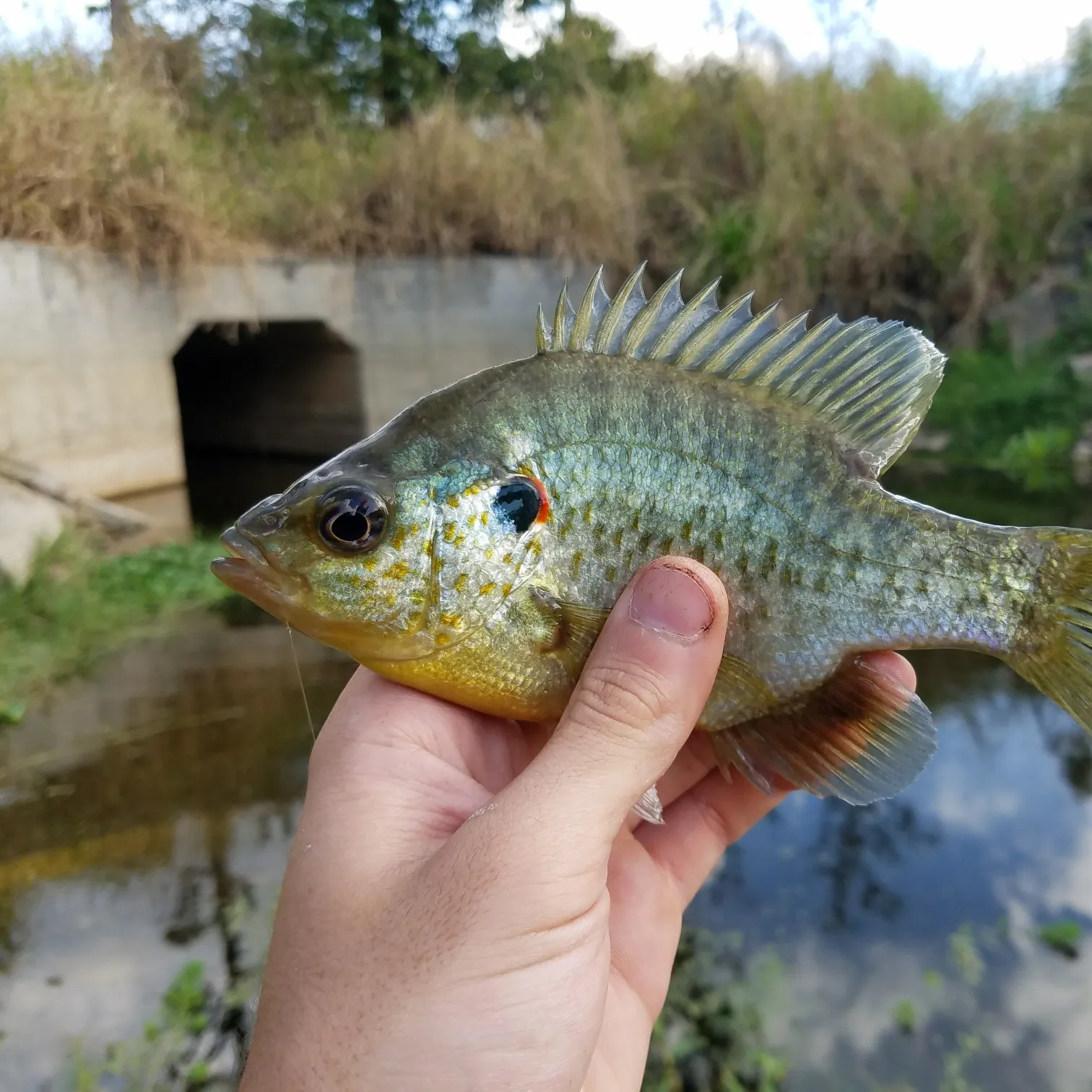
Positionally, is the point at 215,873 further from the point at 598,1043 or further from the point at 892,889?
the point at 892,889

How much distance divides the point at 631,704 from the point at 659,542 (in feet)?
1.16

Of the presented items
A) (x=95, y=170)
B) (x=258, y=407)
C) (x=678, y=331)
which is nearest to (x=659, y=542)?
(x=678, y=331)

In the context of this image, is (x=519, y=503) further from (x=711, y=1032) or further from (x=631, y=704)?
(x=711, y=1032)

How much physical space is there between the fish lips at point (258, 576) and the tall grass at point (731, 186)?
8531mm

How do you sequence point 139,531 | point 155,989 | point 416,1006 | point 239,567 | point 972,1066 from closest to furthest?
point 416,1006 < point 239,567 < point 972,1066 < point 155,989 < point 139,531

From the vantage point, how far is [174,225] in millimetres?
8320

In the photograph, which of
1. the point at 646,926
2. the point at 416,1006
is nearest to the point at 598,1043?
the point at 646,926

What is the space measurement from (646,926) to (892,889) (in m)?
1.93

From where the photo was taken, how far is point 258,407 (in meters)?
12.3

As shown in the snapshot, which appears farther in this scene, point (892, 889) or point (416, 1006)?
point (892, 889)

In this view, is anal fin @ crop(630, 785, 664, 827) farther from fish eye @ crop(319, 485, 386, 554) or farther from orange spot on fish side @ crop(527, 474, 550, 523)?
fish eye @ crop(319, 485, 386, 554)

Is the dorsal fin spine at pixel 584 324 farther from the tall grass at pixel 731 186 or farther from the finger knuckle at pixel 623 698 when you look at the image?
the tall grass at pixel 731 186

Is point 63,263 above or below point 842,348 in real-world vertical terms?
below

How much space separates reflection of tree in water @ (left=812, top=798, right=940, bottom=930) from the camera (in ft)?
11.1
